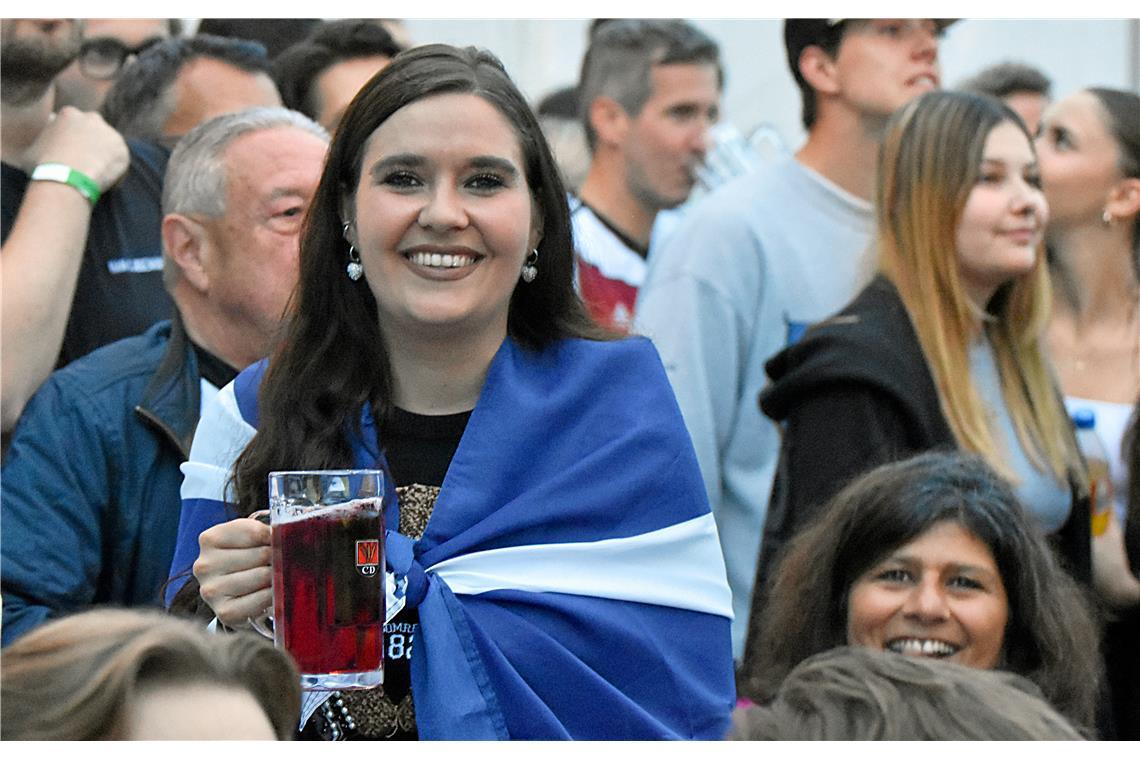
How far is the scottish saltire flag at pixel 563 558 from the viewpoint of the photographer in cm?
292

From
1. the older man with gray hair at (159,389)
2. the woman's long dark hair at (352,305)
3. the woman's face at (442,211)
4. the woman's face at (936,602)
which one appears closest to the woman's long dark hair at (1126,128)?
the woman's face at (936,602)

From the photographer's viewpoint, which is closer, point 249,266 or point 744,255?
point 249,266

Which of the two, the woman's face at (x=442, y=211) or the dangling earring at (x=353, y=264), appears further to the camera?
the dangling earring at (x=353, y=264)

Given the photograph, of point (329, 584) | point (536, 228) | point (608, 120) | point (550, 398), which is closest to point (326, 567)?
point (329, 584)

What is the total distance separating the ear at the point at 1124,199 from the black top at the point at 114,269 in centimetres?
265

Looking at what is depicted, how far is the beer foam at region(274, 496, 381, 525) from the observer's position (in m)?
2.56

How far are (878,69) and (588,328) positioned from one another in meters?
2.30

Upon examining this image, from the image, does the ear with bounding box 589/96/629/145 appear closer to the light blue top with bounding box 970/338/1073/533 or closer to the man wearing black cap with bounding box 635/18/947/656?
the man wearing black cap with bounding box 635/18/947/656

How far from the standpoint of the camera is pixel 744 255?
195 inches

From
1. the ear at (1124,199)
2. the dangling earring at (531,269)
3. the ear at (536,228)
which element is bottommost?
the dangling earring at (531,269)

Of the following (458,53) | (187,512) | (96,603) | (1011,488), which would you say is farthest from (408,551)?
(1011,488)

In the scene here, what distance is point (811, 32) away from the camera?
539 cm

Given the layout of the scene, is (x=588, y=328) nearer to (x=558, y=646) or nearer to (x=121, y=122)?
(x=558, y=646)

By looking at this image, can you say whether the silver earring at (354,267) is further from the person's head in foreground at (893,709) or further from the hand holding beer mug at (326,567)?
the person's head in foreground at (893,709)
